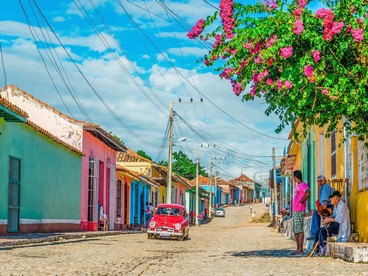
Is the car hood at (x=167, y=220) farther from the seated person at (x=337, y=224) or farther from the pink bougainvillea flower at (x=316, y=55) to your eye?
the pink bougainvillea flower at (x=316, y=55)

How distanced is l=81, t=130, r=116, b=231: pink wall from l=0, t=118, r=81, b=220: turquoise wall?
925mm

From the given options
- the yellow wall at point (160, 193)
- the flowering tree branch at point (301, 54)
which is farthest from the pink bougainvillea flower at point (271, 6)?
the yellow wall at point (160, 193)

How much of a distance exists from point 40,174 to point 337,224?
11873 mm

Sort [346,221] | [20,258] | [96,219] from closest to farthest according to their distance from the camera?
[20,258], [346,221], [96,219]

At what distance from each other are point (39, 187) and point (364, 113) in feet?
46.1

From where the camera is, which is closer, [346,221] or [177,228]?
[346,221]

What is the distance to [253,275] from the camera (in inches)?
326

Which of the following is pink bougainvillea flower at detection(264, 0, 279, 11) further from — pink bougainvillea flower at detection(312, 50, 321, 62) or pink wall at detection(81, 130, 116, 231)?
pink wall at detection(81, 130, 116, 231)

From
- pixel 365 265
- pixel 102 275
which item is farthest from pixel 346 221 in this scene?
pixel 102 275

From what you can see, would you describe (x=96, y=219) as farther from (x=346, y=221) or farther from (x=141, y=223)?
(x=346, y=221)

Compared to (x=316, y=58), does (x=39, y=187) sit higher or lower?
lower

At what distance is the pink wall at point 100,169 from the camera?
27625 mm

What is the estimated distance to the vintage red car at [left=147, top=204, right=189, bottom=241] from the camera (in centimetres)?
2234

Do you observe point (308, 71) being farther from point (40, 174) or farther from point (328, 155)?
point (40, 174)
